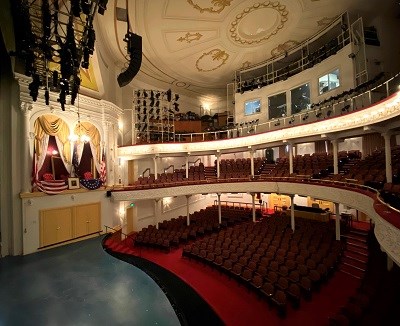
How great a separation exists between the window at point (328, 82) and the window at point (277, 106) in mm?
3150

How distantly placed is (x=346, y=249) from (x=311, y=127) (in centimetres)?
593

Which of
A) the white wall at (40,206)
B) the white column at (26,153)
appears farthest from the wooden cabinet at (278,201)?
the white column at (26,153)

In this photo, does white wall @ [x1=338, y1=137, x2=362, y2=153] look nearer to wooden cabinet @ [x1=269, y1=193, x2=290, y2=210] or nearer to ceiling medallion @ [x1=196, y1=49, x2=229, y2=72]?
wooden cabinet @ [x1=269, y1=193, x2=290, y2=210]

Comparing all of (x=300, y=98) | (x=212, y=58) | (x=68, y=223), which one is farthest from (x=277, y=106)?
(x=68, y=223)

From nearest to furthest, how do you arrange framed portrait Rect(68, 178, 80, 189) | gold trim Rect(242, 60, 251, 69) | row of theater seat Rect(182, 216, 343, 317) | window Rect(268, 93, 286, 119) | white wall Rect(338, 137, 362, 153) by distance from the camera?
1. row of theater seat Rect(182, 216, 343, 317)
2. framed portrait Rect(68, 178, 80, 189)
3. white wall Rect(338, 137, 362, 153)
4. window Rect(268, 93, 286, 119)
5. gold trim Rect(242, 60, 251, 69)

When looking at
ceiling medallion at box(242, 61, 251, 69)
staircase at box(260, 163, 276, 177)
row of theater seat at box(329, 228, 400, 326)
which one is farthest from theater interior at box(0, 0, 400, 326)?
ceiling medallion at box(242, 61, 251, 69)

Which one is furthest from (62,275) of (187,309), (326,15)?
(326,15)

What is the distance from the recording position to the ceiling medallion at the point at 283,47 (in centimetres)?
1624

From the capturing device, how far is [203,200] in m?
21.7

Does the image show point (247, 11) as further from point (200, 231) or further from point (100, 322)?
point (100, 322)

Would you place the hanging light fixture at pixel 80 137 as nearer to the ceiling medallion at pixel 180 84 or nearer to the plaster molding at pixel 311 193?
the plaster molding at pixel 311 193

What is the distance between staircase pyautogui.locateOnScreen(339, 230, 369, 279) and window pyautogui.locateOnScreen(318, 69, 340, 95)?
8.97 metres

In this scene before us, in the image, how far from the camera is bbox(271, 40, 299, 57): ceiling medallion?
53.3 ft

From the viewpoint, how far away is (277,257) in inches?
333
